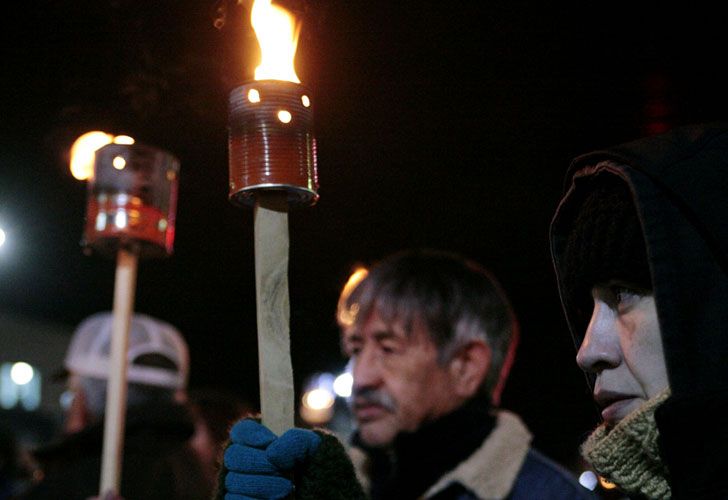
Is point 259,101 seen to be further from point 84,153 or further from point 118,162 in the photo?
point 84,153

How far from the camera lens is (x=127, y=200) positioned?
295cm

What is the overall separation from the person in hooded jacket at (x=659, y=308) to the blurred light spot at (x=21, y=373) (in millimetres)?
21586

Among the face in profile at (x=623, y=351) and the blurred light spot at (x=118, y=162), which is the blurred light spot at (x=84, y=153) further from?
the face in profile at (x=623, y=351)

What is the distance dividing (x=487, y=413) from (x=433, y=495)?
382 mm

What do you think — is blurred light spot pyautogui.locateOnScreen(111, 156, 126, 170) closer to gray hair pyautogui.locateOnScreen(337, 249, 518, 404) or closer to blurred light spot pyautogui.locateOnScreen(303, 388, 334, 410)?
gray hair pyautogui.locateOnScreen(337, 249, 518, 404)

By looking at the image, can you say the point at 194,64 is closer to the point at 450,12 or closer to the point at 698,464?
the point at 450,12

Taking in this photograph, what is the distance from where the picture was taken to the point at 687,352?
5.40 feet

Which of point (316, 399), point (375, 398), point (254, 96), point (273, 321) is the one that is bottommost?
point (273, 321)

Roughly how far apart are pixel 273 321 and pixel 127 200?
52.7 inches

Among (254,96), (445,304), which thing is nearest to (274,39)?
(254,96)

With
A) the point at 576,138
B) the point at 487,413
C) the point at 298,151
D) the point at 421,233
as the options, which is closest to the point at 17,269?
the point at 421,233

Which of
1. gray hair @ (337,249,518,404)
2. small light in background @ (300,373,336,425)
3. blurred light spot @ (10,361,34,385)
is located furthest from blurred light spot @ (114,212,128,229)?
blurred light spot @ (10,361,34,385)

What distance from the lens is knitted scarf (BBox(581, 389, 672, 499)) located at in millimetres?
1714

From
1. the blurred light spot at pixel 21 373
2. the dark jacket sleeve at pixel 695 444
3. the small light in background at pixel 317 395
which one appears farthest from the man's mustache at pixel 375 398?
the blurred light spot at pixel 21 373
